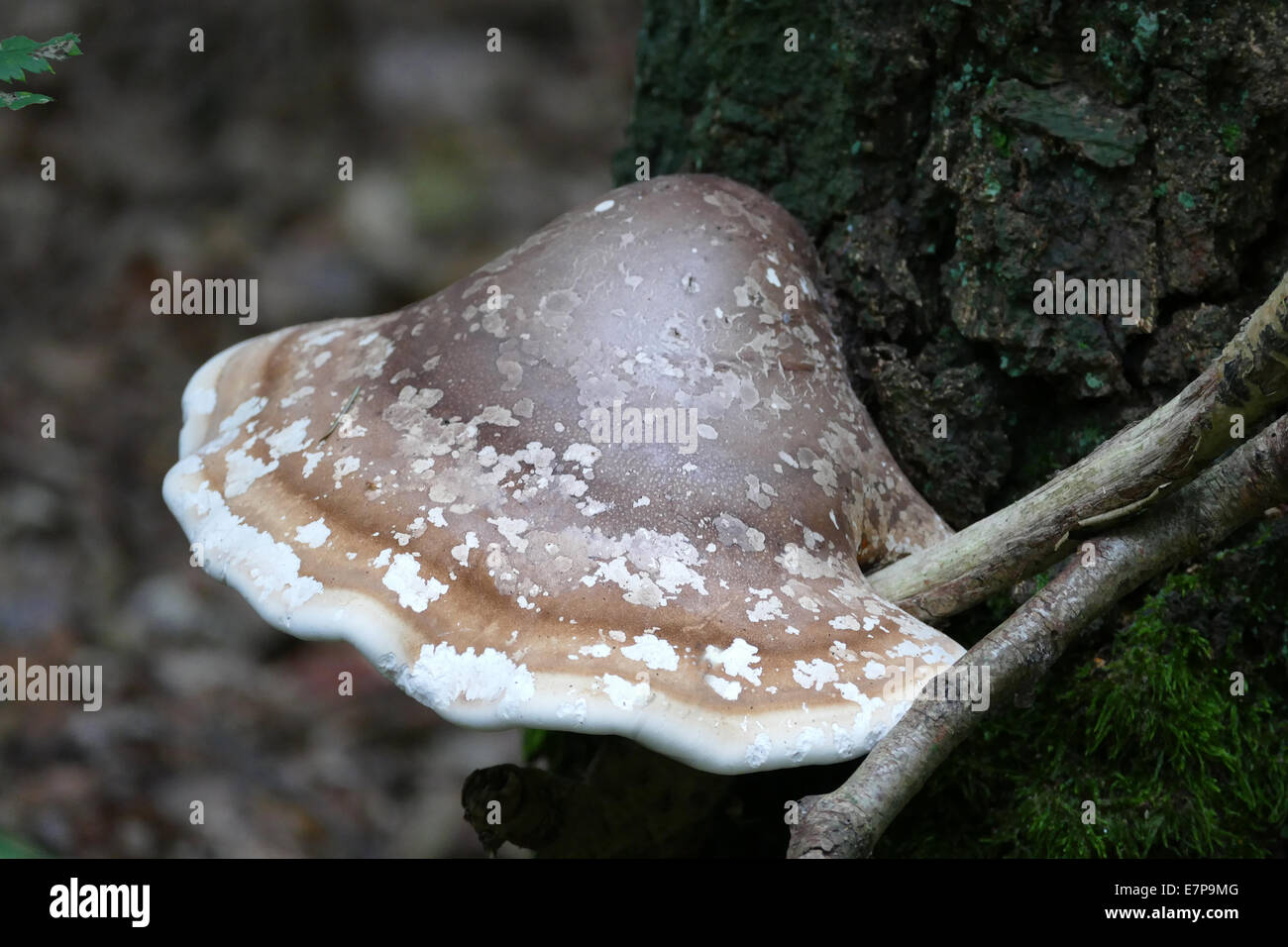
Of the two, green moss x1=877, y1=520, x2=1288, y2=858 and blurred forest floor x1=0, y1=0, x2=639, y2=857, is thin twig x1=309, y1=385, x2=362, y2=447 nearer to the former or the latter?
green moss x1=877, y1=520, x2=1288, y2=858

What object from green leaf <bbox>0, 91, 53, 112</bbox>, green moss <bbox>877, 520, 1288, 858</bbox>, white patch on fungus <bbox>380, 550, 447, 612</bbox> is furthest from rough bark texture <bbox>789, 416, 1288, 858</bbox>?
green leaf <bbox>0, 91, 53, 112</bbox>

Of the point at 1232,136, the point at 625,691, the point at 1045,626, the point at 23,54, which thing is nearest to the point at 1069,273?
the point at 1232,136

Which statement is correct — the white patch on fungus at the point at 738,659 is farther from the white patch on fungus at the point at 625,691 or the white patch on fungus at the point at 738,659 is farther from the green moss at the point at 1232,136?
the green moss at the point at 1232,136

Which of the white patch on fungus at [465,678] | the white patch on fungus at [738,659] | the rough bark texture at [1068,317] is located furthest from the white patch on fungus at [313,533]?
the rough bark texture at [1068,317]

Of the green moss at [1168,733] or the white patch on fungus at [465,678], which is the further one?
the green moss at [1168,733]

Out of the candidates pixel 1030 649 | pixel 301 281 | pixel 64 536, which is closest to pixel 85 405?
pixel 64 536

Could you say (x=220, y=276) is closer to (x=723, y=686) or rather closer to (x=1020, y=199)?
(x=1020, y=199)

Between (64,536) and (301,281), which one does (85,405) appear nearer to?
(64,536)
